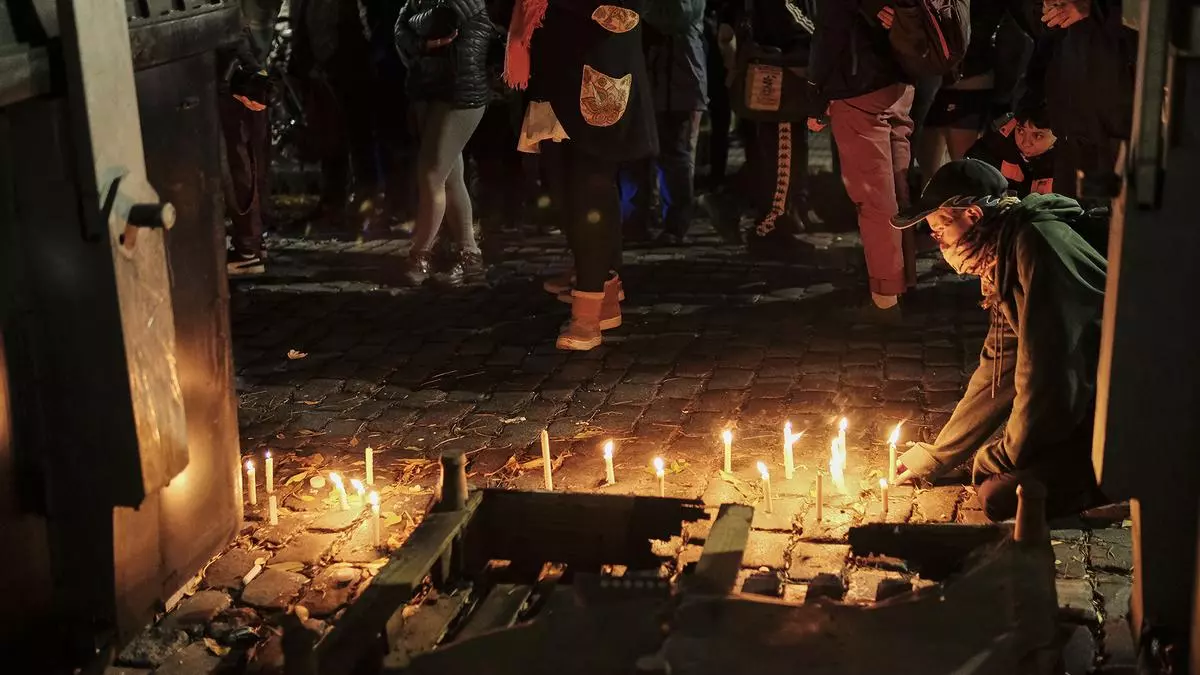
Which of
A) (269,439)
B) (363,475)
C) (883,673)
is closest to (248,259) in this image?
(269,439)

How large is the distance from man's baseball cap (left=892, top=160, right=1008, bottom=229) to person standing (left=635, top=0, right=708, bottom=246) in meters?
4.36

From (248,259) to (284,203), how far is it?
293cm

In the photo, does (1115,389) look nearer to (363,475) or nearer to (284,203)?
(363,475)

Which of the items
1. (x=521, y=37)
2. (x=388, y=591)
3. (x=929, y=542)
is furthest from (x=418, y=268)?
(x=388, y=591)

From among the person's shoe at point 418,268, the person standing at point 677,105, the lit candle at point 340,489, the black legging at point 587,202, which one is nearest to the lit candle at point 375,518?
the lit candle at point 340,489

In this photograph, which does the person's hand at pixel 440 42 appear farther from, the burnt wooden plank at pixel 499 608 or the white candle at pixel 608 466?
the burnt wooden plank at pixel 499 608

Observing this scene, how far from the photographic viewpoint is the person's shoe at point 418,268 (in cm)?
932

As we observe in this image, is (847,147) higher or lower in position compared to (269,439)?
higher

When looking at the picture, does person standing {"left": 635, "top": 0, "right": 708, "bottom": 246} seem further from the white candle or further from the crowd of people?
the white candle

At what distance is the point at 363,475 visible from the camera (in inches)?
227

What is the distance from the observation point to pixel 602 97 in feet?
22.6

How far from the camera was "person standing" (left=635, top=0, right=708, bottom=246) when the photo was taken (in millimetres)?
9734

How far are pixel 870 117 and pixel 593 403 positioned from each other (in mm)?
2178

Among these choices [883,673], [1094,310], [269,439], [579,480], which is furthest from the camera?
[269,439]
